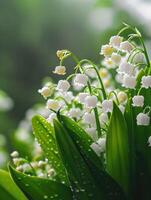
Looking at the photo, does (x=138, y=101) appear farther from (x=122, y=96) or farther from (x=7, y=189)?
(x=7, y=189)

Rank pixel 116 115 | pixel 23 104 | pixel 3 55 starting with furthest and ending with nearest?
pixel 3 55
pixel 23 104
pixel 116 115

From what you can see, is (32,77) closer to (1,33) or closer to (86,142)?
(1,33)

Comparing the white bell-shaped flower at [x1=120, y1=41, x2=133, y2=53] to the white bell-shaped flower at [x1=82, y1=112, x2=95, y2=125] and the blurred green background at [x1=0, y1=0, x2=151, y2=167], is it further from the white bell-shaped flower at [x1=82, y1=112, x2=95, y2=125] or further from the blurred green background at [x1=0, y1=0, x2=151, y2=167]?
the blurred green background at [x1=0, y1=0, x2=151, y2=167]

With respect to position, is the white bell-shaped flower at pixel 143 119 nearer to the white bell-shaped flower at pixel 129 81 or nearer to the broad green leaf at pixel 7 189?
the white bell-shaped flower at pixel 129 81

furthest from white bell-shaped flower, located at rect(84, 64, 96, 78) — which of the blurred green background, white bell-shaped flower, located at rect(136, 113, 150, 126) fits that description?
the blurred green background

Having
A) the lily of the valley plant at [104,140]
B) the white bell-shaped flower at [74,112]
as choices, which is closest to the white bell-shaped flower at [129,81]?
the lily of the valley plant at [104,140]

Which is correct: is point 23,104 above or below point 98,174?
below

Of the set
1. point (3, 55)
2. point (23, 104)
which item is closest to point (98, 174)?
point (23, 104)
